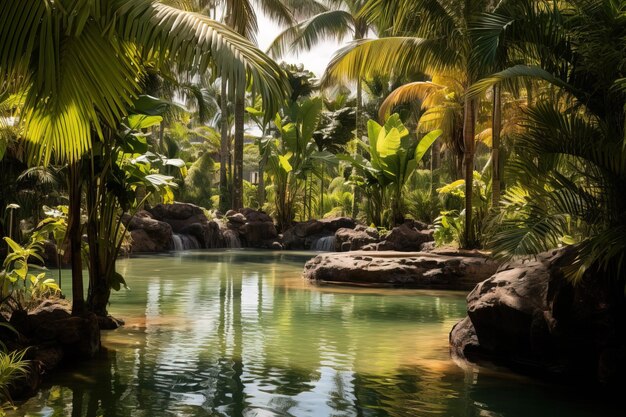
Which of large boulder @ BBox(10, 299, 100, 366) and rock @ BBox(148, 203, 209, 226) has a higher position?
rock @ BBox(148, 203, 209, 226)

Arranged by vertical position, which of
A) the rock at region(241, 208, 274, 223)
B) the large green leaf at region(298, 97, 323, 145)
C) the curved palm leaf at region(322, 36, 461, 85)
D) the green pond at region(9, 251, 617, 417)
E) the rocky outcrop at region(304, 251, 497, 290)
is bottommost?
the green pond at region(9, 251, 617, 417)

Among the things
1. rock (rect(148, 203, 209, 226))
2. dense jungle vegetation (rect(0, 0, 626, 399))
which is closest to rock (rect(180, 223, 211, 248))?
rock (rect(148, 203, 209, 226))

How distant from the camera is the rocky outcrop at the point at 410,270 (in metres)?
14.7

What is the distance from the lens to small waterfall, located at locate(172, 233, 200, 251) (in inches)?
1049

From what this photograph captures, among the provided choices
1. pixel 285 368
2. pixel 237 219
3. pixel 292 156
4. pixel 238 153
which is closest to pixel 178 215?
pixel 237 219

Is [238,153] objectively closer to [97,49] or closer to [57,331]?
[57,331]

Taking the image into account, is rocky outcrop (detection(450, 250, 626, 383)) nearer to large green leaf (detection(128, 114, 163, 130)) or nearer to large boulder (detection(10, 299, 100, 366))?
large boulder (detection(10, 299, 100, 366))

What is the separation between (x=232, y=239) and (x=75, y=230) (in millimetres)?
21145

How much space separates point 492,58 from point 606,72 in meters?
1.21

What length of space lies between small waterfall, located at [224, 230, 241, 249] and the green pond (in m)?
15.9

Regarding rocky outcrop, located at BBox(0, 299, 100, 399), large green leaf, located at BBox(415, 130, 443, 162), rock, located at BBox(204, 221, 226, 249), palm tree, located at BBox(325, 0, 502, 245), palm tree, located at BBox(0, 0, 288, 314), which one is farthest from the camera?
rock, located at BBox(204, 221, 226, 249)

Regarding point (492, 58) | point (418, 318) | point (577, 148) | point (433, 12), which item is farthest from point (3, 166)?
point (433, 12)

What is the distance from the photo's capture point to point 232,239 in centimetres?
2878

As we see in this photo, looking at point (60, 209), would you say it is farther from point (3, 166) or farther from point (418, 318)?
point (418, 318)
